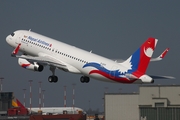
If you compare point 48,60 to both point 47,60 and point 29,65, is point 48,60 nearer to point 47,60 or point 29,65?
point 47,60

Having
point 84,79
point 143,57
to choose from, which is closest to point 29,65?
→ point 84,79

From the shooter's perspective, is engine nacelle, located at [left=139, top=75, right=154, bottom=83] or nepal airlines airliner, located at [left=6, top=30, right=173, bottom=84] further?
nepal airlines airliner, located at [left=6, top=30, right=173, bottom=84]

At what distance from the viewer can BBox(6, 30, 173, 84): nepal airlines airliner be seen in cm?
10600

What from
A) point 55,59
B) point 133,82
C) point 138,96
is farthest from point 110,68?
point 138,96

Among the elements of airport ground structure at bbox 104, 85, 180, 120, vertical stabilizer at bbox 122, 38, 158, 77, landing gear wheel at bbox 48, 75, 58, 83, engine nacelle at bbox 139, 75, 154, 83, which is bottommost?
airport ground structure at bbox 104, 85, 180, 120

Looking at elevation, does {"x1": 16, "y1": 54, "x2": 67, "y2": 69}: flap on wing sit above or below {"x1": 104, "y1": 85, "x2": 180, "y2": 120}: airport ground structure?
above

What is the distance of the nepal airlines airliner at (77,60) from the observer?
10600 centimetres

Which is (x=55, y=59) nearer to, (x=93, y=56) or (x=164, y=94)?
(x=93, y=56)

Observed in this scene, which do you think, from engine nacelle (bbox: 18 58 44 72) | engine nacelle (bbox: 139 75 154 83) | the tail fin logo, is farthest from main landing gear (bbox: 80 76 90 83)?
engine nacelle (bbox: 139 75 154 83)

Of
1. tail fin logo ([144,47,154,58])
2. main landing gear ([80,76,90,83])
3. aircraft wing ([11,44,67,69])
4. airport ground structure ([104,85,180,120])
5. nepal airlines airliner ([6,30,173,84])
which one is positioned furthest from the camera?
Result: airport ground structure ([104,85,180,120])

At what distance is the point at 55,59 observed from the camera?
386 ft

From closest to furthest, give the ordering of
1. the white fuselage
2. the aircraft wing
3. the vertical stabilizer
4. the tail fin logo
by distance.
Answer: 1. the vertical stabilizer
2. the tail fin logo
3. the white fuselage
4. the aircraft wing

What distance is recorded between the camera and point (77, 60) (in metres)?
114

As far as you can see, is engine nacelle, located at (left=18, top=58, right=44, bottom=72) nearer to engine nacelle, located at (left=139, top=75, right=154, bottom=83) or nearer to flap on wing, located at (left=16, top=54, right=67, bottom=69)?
flap on wing, located at (left=16, top=54, right=67, bottom=69)
